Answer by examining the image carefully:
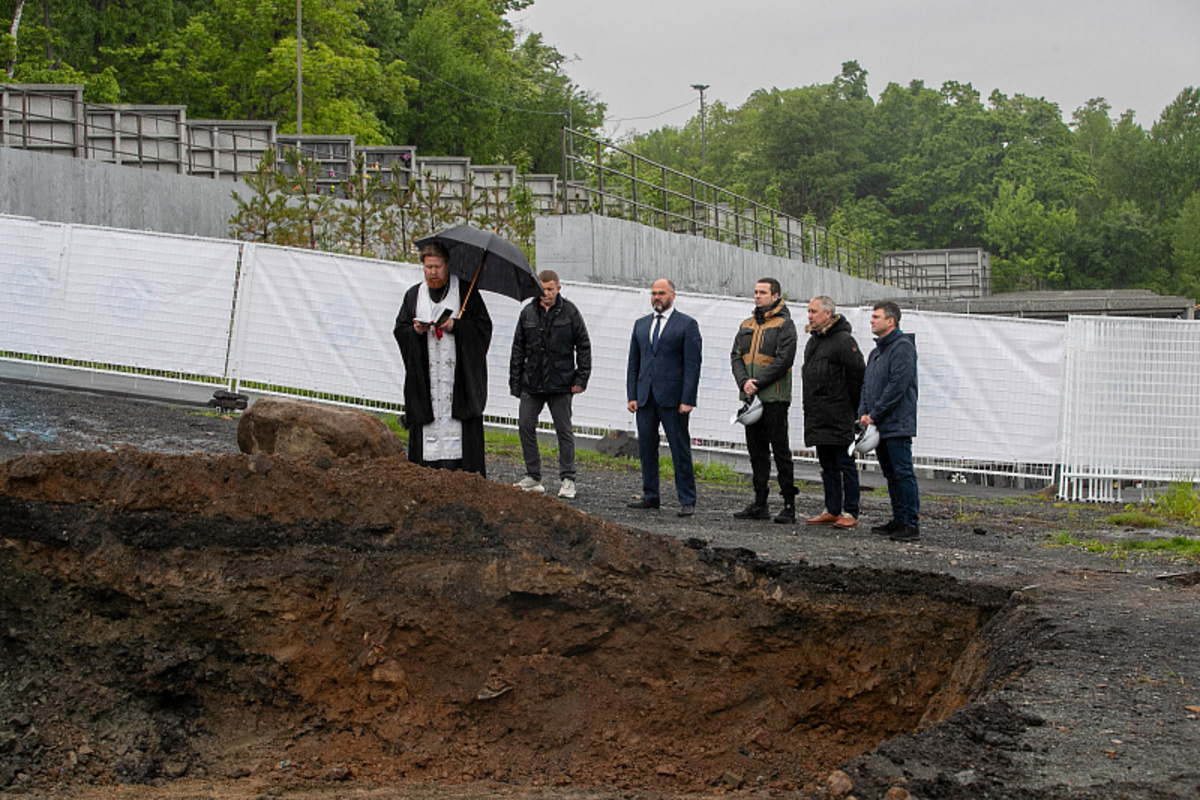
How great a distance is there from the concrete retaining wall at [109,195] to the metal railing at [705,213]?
7.05 metres

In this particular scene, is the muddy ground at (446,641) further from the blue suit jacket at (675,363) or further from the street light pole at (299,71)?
the street light pole at (299,71)

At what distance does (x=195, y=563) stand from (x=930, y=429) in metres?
9.34

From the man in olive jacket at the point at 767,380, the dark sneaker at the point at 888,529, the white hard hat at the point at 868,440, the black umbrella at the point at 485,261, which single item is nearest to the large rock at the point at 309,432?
the black umbrella at the point at 485,261

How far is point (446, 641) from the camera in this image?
235 inches

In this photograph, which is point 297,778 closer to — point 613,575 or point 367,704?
point 367,704

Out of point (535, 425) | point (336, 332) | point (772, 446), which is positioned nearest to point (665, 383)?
point (772, 446)

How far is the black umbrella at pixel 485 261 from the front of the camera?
735 cm

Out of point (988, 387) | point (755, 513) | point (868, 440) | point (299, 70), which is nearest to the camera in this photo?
point (868, 440)

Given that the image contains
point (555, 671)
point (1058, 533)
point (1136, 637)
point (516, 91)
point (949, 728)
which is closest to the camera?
point (949, 728)

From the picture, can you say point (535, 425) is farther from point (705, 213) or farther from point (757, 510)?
point (705, 213)

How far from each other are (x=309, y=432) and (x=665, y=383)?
298 centimetres

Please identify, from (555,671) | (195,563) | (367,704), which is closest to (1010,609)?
(555,671)

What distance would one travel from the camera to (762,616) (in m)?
6.31

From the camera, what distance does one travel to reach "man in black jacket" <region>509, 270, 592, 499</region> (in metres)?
9.47
